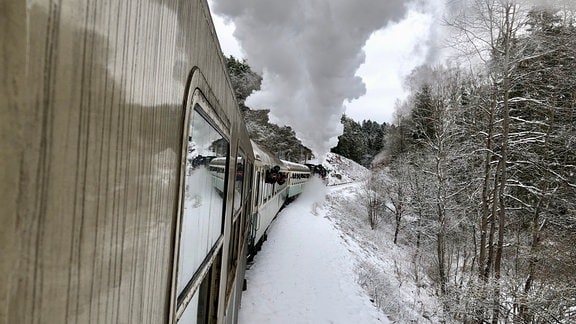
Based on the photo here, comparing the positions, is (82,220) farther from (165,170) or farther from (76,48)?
(165,170)

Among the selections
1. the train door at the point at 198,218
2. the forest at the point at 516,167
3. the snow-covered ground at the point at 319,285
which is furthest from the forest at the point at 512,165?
the train door at the point at 198,218

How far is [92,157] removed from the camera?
1.75 ft

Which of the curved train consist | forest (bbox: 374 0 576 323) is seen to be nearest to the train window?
the curved train consist

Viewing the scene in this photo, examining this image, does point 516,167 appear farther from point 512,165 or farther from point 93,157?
point 93,157

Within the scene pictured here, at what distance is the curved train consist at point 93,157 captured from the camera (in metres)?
0.40

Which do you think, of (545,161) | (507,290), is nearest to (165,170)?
(507,290)

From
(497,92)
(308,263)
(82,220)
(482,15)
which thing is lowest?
(308,263)

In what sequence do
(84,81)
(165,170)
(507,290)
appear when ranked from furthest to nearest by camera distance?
(507,290) < (165,170) < (84,81)

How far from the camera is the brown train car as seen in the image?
0.40 metres

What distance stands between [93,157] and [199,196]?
0.91 meters

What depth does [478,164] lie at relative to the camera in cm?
1230

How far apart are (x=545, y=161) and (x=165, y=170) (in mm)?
12819

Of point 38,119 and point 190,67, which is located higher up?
point 190,67

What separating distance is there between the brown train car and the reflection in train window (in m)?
0.12
